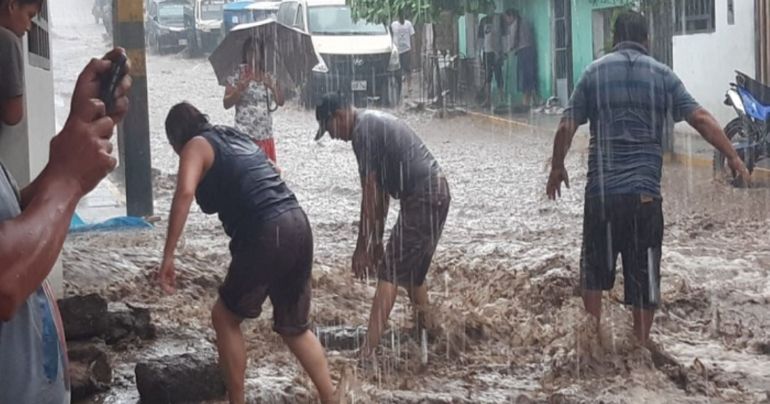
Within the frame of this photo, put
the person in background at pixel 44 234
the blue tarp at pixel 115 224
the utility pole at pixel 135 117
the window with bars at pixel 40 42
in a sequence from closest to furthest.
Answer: the person in background at pixel 44 234
the window with bars at pixel 40 42
the blue tarp at pixel 115 224
the utility pole at pixel 135 117

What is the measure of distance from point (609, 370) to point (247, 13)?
74.8ft

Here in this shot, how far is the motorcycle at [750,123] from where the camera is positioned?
40.9 ft

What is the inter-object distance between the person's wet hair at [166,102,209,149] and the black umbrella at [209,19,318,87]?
21.9 ft

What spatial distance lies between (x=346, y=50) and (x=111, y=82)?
70.8 feet

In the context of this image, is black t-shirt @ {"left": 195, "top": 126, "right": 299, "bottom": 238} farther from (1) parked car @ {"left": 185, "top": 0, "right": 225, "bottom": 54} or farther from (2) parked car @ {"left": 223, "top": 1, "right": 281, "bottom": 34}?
(1) parked car @ {"left": 185, "top": 0, "right": 225, "bottom": 54}

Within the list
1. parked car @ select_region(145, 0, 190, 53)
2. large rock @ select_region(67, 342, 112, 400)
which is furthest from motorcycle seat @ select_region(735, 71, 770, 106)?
parked car @ select_region(145, 0, 190, 53)

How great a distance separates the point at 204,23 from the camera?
104ft

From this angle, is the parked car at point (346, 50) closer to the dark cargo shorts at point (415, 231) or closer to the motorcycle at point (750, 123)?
the motorcycle at point (750, 123)

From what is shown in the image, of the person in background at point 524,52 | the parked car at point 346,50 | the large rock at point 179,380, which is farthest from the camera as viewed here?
the person in background at point 524,52

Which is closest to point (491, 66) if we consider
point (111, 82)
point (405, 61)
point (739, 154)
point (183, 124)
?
point (405, 61)

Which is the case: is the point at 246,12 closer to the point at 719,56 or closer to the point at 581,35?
the point at 581,35

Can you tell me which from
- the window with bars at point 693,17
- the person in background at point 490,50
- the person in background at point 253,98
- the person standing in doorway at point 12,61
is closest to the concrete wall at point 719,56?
the window with bars at point 693,17

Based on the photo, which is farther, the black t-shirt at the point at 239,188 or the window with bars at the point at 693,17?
the window with bars at the point at 693,17

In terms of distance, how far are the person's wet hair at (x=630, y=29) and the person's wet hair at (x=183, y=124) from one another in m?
2.16
